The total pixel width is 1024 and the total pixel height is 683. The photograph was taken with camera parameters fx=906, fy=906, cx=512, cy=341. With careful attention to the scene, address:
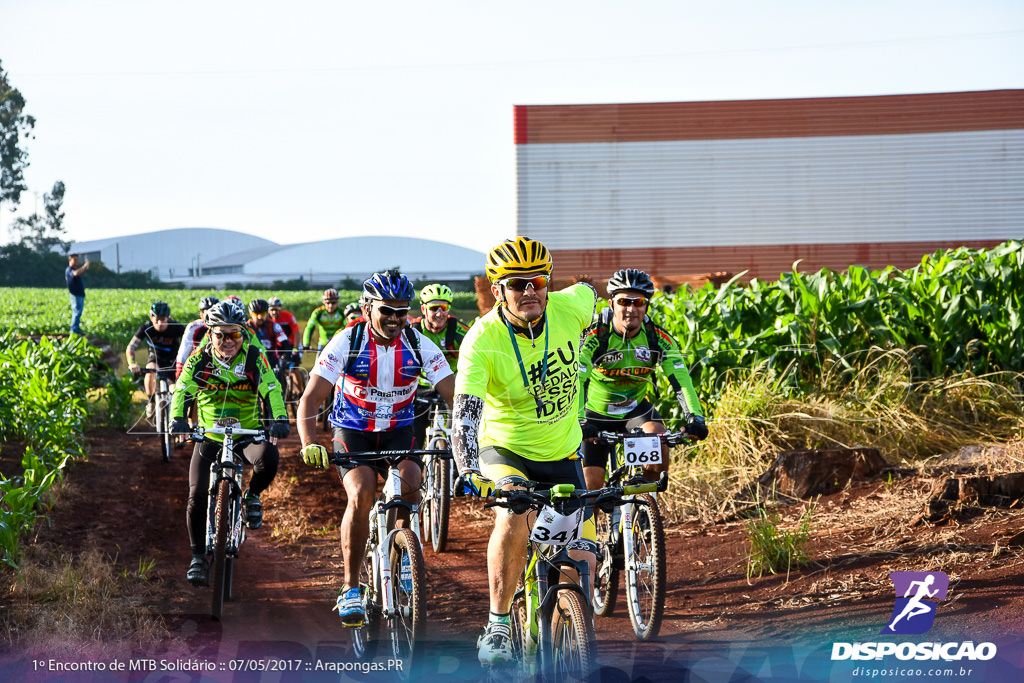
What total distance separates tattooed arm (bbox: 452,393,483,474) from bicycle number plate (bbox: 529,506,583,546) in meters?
0.40

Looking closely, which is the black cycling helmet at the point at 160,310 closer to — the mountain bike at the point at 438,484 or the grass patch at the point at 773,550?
the mountain bike at the point at 438,484

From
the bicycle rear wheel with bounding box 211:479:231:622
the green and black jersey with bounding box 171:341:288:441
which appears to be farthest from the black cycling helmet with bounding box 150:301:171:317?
the bicycle rear wheel with bounding box 211:479:231:622

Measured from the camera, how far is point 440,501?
29.1ft

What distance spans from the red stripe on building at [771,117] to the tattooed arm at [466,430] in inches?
821

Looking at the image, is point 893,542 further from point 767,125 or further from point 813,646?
A: point 767,125

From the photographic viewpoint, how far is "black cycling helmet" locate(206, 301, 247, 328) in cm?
775

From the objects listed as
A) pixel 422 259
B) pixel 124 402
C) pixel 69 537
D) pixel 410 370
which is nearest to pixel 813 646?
pixel 410 370

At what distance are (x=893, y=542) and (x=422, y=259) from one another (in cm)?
8747

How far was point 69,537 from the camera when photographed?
8.47 m

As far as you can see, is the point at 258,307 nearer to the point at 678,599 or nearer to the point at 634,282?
the point at 634,282

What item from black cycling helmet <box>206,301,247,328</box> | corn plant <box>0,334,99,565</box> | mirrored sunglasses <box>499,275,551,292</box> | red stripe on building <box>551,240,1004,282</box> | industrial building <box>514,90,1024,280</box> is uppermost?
industrial building <box>514,90,1024,280</box>

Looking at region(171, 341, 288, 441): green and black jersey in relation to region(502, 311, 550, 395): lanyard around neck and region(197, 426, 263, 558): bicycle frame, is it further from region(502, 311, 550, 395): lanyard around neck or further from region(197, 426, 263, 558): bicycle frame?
region(502, 311, 550, 395): lanyard around neck

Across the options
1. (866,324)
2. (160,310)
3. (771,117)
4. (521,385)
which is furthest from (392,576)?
(771,117)

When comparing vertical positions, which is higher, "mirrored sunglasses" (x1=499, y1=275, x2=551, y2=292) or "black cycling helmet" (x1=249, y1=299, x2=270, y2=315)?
"mirrored sunglasses" (x1=499, y1=275, x2=551, y2=292)
